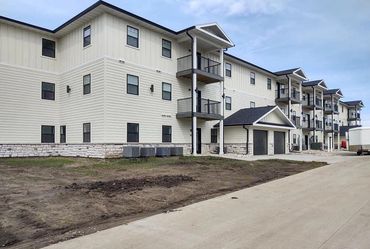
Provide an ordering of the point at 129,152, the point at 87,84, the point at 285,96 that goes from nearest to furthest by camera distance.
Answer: the point at 129,152 < the point at 87,84 < the point at 285,96

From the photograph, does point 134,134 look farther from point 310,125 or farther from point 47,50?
point 310,125

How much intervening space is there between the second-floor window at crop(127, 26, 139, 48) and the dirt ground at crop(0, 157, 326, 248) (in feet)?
36.0

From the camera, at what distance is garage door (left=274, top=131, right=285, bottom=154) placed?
32812 mm

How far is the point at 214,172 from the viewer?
14.9m

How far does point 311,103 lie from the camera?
48000 millimetres

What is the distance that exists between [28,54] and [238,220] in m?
20.6

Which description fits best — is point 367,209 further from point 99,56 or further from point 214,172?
point 99,56

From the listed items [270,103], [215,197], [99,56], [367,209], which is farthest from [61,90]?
[270,103]

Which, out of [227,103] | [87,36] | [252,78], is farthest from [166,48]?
[252,78]

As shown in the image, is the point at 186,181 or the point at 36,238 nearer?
the point at 36,238

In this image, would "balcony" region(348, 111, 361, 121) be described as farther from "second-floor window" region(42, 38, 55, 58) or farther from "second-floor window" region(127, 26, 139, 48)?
"second-floor window" region(42, 38, 55, 58)

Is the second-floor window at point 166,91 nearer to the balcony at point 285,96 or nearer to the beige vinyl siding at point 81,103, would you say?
the beige vinyl siding at point 81,103

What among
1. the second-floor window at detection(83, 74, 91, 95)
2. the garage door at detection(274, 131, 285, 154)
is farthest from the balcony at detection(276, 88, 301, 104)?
the second-floor window at detection(83, 74, 91, 95)

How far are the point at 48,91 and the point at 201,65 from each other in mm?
12019
